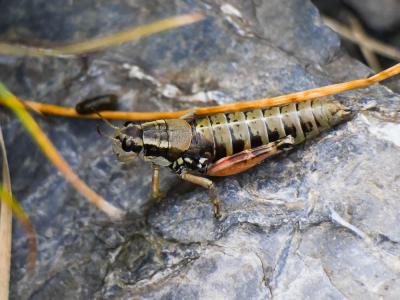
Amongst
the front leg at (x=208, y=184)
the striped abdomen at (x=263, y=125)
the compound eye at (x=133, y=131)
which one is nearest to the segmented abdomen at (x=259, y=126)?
the striped abdomen at (x=263, y=125)

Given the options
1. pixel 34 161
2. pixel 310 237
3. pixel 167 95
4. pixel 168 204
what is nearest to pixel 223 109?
pixel 167 95

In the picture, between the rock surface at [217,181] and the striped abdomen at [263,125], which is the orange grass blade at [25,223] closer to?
the rock surface at [217,181]

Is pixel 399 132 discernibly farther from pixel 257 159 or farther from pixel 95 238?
pixel 95 238

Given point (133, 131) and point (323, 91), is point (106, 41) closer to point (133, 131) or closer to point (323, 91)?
point (133, 131)

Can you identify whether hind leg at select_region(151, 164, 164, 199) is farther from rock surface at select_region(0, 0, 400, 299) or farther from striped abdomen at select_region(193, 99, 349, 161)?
striped abdomen at select_region(193, 99, 349, 161)

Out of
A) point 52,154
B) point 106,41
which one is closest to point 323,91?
point 106,41

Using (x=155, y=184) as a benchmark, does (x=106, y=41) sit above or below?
above

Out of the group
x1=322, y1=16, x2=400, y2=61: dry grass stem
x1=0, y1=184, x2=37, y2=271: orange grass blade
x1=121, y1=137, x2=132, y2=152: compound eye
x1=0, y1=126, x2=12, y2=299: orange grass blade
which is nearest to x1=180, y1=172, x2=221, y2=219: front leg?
x1=121, y1=137, x2=132, y2=152: compound eye
